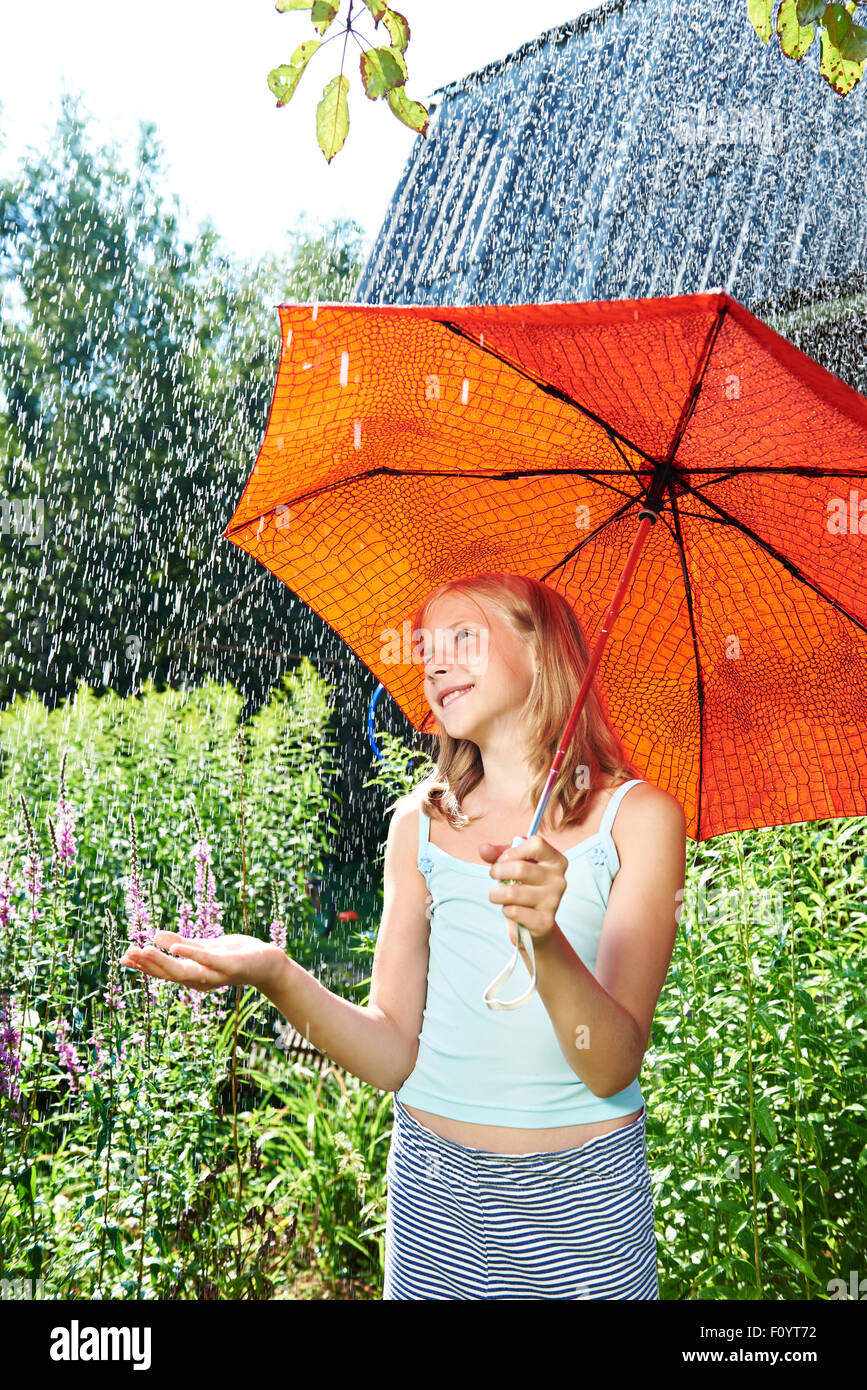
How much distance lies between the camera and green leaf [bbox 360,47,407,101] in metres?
1.80

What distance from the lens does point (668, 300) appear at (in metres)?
1.17

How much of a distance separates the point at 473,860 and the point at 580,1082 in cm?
36

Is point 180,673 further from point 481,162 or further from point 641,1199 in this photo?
point 641,1199

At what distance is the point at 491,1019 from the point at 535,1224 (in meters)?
0.27

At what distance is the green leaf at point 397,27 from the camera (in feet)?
6.08

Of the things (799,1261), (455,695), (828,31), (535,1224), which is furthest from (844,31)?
(799,1261)

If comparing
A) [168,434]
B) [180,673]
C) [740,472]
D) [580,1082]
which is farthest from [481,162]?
[168,434]

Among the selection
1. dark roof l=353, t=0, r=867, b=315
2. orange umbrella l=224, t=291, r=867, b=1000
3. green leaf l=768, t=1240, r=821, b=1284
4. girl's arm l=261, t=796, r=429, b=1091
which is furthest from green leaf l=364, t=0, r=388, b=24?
dark roof l=353, t=0, r=867, b=315

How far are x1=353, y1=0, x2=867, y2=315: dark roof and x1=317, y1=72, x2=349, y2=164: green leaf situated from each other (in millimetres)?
5424

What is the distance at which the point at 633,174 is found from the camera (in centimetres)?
801

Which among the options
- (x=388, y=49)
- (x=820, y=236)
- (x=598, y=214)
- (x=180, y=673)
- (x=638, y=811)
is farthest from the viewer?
(x=180, y=673)

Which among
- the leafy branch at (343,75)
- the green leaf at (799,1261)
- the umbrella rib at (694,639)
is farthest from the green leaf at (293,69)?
the green leaf at (799,1261)

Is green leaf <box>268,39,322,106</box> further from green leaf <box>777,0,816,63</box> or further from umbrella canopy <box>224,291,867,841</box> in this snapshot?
green leaf <box>777,0,816,63</box>

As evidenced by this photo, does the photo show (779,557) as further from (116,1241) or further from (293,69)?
(116,1241)
